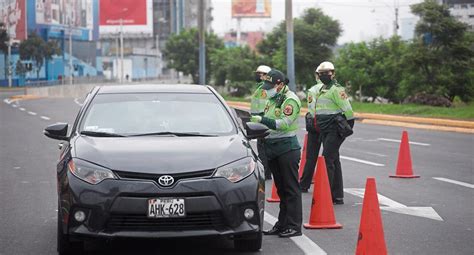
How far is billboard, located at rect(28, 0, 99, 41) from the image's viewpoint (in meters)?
63.0

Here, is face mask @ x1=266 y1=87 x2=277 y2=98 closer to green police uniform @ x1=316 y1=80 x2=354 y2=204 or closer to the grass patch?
green police uniform @ x1=316 y1=80 x2=354 y2=204

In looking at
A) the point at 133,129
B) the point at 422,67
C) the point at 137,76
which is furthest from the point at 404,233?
the point at 137,76

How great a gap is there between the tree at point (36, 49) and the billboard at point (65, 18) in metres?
1.06

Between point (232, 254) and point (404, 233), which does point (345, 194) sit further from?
point (232, 254)

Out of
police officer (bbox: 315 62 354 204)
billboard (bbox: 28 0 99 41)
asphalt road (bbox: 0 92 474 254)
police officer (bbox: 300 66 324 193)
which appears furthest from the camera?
billboard (bbox: 28 0 99 41)

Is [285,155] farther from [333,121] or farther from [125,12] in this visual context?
[125,12]

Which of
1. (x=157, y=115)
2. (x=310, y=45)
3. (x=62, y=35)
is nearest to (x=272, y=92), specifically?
(x=157, y=115)

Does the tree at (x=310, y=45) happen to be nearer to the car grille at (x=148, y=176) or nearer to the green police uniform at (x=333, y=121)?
the green police uniform at (x=333, y=121)

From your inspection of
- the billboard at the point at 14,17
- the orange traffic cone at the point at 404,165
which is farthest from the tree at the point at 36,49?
the orange traffic cone at the point at 404,165

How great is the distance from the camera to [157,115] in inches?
359

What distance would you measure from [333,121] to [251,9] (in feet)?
423

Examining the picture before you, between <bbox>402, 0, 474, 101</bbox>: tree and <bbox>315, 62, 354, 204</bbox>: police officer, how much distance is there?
27.0 metres

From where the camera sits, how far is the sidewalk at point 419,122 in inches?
1101

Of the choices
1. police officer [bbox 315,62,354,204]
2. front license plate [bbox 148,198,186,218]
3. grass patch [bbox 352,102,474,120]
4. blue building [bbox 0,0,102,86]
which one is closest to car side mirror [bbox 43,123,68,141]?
front license plate [bbox 148,198,186,218]
